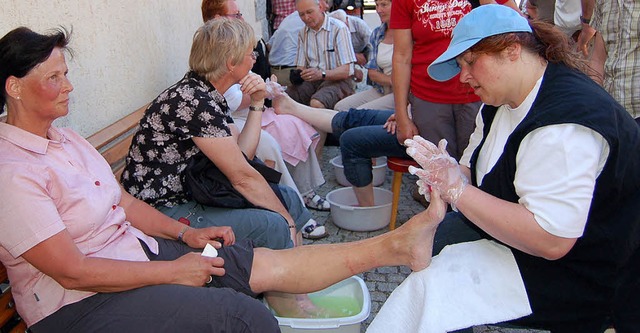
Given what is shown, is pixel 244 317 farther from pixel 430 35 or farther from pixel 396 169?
pixel 430 35

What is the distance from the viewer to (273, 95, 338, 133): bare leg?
4.09m

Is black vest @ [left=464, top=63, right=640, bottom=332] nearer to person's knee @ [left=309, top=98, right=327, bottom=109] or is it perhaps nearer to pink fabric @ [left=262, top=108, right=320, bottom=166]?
pink fabric @ [left=262, top=108, right=320, bottom=166]

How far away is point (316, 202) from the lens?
13.3ft

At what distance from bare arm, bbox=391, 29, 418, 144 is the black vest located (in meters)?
1.49

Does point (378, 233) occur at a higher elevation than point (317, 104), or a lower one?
lower

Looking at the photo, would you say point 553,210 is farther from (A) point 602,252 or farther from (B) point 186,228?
(B) point 186,228

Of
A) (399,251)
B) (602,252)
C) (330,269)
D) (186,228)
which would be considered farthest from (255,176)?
(602,252)

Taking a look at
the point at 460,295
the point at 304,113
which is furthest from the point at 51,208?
the point at 304,113

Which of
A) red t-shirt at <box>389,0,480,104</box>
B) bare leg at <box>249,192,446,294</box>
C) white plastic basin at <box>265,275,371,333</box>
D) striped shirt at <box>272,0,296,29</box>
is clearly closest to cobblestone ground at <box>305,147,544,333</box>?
white plastic basin at <box>265,275,371,333</box>

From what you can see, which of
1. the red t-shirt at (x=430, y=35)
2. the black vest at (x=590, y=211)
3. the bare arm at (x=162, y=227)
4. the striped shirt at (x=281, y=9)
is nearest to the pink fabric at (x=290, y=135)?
the red t-shirt at (x=430, y=35)

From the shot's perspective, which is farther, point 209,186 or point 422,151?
point 209,186

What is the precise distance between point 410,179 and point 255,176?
2309mm

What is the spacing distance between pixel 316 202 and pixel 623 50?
224cm

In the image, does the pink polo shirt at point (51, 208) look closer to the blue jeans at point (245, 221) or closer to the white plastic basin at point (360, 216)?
the blue jeans at point (245, 221)
